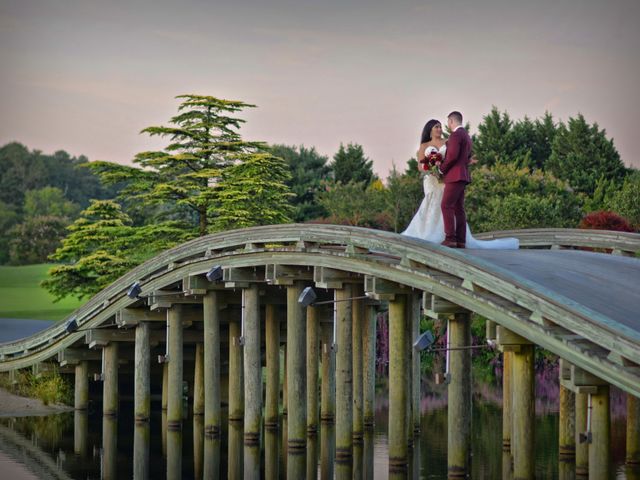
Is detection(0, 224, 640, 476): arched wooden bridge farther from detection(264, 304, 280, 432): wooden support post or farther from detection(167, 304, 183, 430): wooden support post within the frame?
detection(264, 304, 280, 432): wooden support post

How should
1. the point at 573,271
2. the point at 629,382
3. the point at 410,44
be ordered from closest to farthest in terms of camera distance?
the point at 629,382 < the point at 573,271 < the point at 410,44

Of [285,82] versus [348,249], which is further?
[285,82]

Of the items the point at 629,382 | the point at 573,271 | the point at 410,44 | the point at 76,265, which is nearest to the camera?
the point at 629,382

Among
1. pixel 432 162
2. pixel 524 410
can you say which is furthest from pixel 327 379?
pixel 524 410

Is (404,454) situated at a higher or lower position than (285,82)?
lower

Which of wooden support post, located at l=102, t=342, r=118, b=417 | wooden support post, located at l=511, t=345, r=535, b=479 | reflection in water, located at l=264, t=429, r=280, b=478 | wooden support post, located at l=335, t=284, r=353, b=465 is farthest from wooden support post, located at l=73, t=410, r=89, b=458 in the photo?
wooden support post, located at l=511, t=345, r=535, b=479

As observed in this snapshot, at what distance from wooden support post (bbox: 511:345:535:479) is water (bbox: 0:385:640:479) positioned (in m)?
4.62

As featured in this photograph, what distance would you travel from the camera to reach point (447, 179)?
91.0 ft

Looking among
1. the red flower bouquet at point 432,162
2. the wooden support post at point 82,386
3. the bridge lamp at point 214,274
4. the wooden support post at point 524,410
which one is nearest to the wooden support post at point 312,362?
the bridge lamp at point 214,274

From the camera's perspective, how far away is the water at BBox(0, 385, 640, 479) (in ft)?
103

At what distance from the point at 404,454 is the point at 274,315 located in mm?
8900

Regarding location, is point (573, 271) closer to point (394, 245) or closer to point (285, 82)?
point (394, 245)

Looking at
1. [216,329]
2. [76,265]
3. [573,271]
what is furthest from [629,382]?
[76,265]

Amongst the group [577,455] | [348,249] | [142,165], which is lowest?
[577,455]
